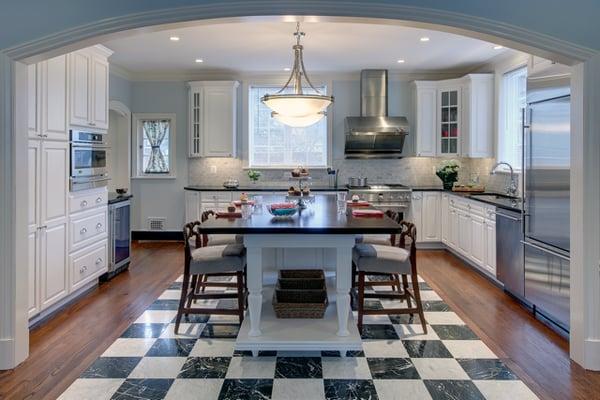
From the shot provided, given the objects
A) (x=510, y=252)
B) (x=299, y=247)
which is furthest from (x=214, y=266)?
(x=510, y=252)

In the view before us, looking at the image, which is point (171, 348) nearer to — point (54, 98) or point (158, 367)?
point (158, 367)

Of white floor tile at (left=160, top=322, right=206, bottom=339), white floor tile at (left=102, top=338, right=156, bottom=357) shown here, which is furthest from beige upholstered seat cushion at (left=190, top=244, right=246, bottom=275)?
white floor tile at (left=102, top=338, right=156, bottom=357)

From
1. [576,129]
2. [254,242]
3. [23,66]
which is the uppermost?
[23,66]

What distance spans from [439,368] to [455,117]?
4820mm

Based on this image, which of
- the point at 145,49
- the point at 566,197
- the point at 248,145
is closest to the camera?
the point at 566,197

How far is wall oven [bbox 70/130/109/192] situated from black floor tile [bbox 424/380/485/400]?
3395 mm

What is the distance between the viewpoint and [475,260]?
555 centimetres

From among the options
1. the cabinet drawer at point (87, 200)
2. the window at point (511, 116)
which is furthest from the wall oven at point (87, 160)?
the window at point (511, 116)

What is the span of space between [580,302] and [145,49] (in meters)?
5.43

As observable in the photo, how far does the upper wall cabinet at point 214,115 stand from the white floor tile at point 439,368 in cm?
495

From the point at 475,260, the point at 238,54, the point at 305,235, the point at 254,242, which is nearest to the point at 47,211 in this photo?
the point at 254,242

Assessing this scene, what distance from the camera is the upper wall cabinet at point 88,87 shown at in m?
4.25

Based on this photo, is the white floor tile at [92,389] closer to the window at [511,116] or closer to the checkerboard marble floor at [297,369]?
the checkerboard marble floor at [297,369]

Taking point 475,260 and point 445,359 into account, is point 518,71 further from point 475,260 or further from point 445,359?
point 445,359
